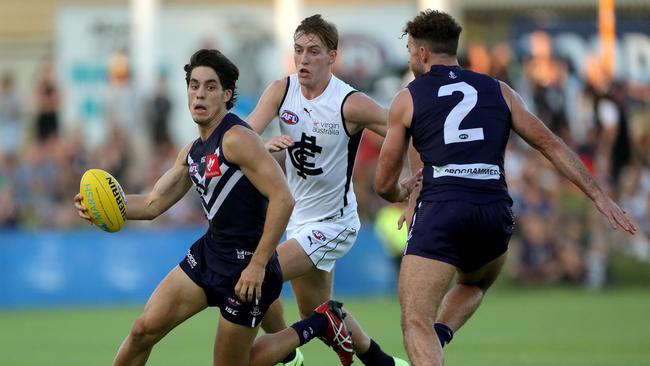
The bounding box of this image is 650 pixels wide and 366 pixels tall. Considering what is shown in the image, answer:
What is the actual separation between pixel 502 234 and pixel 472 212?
11.9 inches

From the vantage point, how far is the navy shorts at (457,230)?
812 centimetres

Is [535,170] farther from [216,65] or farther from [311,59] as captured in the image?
[216,65]

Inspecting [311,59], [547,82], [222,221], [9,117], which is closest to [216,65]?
[222,221]

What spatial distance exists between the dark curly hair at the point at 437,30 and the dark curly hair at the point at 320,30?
49.5 inches

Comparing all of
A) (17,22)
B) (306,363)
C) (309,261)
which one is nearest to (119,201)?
(309,261)

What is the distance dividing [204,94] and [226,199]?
2.30 ft

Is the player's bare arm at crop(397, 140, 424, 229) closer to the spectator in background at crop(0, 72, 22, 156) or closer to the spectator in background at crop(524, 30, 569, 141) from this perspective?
the spectator in background at crop(524, 30, 569, 141)

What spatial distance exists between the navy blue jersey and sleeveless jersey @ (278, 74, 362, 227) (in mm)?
1415

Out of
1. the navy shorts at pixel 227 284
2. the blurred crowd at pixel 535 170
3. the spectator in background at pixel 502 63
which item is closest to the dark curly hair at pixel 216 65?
the navy shorts at pixel 227 284

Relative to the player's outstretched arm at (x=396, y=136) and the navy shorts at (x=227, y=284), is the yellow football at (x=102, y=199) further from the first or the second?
the player's outstretched arm at (x=396, y=136)

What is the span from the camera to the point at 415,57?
8562 millimetres

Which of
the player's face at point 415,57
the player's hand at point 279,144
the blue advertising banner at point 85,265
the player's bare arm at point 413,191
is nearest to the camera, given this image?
the player's face at point 415,57

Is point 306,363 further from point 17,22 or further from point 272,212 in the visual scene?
point 17,22

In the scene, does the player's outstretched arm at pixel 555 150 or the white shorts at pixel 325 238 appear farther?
the white shorts at pixel 325 238
